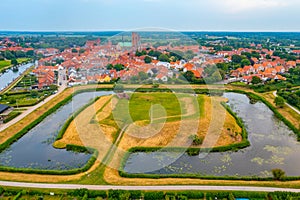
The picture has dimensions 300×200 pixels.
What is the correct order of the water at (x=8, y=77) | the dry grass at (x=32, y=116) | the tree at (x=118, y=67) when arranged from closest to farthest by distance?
the dry grass at (x=32, y=116), the water at (x=8, y=77), the tree at (x=118, y=67)

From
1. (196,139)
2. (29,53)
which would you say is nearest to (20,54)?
(29,53)

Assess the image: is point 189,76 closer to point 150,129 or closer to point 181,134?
point 150,129

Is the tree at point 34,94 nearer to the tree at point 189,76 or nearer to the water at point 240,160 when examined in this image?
the water at point 240,160

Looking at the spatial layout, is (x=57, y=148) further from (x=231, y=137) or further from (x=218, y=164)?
(x=231, y=137)

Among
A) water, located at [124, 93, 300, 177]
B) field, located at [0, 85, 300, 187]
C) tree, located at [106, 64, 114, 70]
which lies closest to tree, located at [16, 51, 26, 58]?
tree, located at [106, 64, 114, 70]

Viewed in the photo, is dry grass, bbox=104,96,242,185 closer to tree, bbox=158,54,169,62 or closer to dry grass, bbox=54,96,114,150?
dry grass, bbox=54,96,114,150

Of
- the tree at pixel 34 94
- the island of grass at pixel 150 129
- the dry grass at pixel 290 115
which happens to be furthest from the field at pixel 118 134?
the dry grass at pixel 290 115

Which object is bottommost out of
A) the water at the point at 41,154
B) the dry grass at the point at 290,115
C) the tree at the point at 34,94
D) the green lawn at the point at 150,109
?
the water at the point at 41,154
